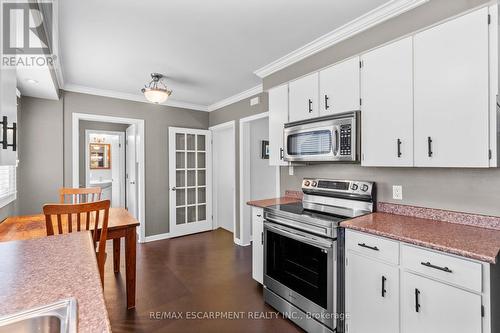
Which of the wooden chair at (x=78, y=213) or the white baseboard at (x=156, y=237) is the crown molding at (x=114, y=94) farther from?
the wooden chair at (x=78, y=213)

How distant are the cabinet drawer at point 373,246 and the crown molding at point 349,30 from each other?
1699 mm

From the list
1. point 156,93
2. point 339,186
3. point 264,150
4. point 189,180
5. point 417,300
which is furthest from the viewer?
point 189,180

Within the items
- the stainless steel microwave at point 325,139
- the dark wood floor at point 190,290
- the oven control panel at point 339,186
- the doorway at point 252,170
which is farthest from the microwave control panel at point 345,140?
the doorway at point 252,170

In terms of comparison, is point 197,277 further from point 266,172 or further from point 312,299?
point 266,172

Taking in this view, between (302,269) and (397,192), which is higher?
(397,192)

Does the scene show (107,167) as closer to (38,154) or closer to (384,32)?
(38,154)

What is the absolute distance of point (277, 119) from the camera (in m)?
2.97

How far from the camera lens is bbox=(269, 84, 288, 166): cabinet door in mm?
2887

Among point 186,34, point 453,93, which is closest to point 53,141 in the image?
→ point 186,34

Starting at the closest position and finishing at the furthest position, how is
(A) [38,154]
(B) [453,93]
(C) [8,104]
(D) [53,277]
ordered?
(D) [53,277] < (C) [8,104] < (B) [453,93] < (A) [38,154]

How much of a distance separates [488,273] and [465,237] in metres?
0.29

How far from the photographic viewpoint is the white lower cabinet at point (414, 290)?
4.25 feet

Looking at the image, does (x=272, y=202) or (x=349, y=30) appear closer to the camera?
(x=349, y=30)

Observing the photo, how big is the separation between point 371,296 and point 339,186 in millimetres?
970
